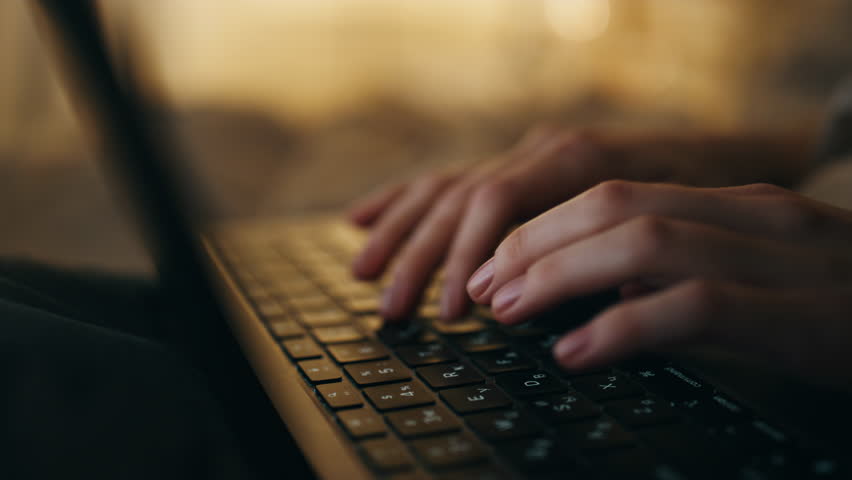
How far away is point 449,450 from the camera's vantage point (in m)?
0.28

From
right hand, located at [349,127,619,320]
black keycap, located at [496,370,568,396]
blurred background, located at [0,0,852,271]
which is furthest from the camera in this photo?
blurred background, located at [0,0,852,271]

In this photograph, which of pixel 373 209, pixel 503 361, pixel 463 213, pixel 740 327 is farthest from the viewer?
pixel 373 209

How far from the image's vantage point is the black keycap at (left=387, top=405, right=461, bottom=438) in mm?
298

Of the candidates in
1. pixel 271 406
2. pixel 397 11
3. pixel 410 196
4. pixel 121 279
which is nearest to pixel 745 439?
pixel 271 406

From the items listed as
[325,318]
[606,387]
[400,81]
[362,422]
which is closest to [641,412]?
[606,387]

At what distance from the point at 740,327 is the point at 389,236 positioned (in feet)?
0.98

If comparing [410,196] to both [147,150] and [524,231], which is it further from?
[147,150]

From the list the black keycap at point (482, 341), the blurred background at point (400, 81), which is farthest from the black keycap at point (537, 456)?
the blurred background at point (400, 81)

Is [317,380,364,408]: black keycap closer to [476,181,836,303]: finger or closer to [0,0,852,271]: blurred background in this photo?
[476,181,836,303]: finger

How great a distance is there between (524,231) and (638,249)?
61 mm

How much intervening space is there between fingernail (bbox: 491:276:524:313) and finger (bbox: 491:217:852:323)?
19 millimetres

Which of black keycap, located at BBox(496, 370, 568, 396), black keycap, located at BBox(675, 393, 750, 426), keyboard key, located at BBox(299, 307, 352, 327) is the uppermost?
keyboard key, located at BBox(299, 307, 352, 327)

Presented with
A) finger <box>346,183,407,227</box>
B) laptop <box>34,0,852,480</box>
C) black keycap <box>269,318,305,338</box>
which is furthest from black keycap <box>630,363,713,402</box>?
finger <box>346,183,407,227</box>

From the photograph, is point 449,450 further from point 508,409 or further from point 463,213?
point 463,213
